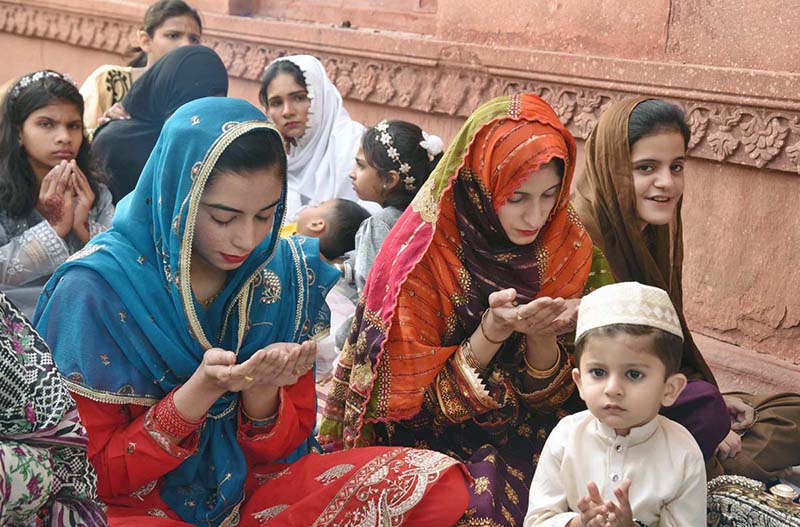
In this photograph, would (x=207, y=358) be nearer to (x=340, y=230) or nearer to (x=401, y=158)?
(x=401, y=158)

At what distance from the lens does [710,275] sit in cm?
450

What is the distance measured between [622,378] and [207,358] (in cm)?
95

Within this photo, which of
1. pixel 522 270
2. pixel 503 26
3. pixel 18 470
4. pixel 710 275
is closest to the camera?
pixel 18 470

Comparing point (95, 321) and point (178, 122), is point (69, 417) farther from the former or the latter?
point (178, 122)

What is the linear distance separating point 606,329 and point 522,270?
24.7 inches

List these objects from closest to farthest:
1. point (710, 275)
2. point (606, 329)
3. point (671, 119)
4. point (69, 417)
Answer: point (69, 417), point (606, 329), point (671, 119), point (710, 275)

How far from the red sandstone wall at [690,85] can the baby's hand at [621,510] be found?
7.35ft

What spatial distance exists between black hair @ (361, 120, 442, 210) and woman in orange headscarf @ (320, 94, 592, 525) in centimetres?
139

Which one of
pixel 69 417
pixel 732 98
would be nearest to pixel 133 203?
pixel 69 417

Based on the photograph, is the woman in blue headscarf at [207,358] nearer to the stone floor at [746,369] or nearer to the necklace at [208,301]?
the necklace at [208,301]

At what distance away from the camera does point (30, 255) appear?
12.7 ft

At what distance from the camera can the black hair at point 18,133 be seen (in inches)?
158

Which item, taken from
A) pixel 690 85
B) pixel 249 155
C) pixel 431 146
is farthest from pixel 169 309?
pixel 690 85

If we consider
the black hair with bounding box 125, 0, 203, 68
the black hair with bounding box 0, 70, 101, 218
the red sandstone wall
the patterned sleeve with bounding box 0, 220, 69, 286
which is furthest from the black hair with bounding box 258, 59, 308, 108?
the patterned sleeve with bounding box 0, 220, 69, 286
